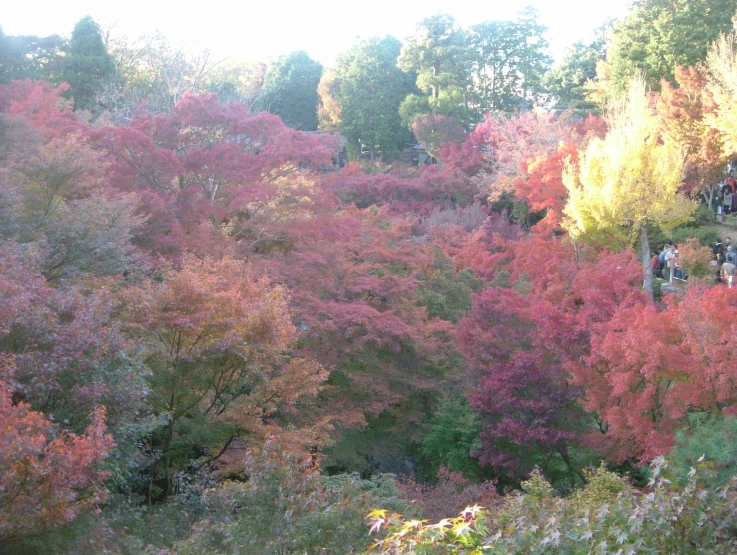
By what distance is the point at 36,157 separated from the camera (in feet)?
44.5

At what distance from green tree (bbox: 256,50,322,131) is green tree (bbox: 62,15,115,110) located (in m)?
14.1

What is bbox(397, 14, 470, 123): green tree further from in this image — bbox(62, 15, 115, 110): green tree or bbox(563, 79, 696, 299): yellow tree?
bbox(563, 79, 696, 299): yellow tree

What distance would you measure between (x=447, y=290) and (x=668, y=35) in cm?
1685

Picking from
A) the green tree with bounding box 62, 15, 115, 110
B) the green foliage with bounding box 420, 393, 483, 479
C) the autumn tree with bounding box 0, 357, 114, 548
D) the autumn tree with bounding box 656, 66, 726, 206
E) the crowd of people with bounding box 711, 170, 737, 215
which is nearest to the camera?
the autumn tree with bounding box 0, 357, 114, 548

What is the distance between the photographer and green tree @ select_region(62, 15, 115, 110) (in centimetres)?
2930

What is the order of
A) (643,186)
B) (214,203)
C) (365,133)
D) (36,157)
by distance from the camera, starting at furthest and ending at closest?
(365,133), (643,186), (214,203), (36,157)

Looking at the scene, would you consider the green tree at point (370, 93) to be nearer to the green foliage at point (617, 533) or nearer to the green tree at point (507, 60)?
the green tree at point (507, 60)

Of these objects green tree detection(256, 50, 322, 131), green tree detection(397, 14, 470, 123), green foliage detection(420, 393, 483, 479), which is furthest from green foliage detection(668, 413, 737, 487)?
green tree detection(256, 50, 322, 131)

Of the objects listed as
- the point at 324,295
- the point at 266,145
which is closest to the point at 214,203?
the point at 266,145

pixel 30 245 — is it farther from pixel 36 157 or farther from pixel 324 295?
pixel 324 295

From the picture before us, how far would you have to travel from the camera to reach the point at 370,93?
41.8 meters

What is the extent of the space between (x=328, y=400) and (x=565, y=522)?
10.4m

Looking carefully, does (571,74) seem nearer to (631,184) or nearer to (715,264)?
(631,184)

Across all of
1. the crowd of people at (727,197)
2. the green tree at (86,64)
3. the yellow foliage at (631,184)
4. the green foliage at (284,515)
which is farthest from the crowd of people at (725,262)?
the green tree at (86,64)
